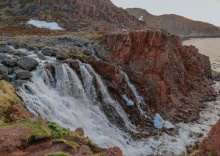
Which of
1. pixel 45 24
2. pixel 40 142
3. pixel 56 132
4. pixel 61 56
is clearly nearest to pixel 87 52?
pixel 61 56

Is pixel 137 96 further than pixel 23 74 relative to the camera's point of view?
Yes

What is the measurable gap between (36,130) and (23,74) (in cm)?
1147

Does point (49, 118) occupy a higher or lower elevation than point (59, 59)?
lower

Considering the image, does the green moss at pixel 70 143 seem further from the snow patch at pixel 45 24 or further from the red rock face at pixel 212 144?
the snow patch at pixel 45 24

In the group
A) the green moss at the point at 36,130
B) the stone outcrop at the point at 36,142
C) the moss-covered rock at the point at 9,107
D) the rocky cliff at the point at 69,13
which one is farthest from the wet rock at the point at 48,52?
the rocky cliff at the point at 69,13

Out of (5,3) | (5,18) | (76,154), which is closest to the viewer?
(76,154)

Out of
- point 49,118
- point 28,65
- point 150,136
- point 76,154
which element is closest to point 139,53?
point 150,136

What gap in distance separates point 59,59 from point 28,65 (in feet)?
15.0

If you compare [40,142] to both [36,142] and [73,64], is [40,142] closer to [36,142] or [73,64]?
[36,142]

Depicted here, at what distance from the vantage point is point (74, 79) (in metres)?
26.8

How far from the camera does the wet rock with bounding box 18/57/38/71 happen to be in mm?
24791

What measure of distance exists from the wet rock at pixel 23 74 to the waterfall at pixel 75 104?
545mm

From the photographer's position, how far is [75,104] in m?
25.1

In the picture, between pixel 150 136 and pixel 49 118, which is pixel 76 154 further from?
pixel 150 136
